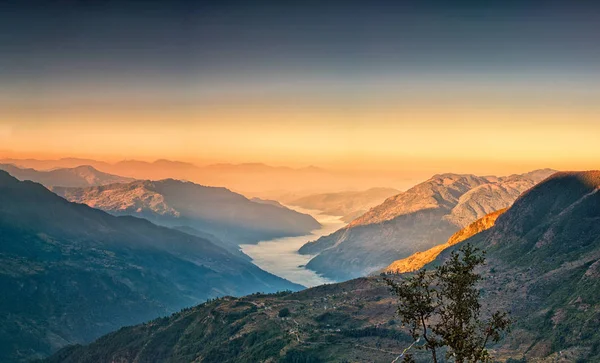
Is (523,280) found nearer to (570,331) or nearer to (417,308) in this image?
(570,331)

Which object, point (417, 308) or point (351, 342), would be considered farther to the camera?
point (351, 342)

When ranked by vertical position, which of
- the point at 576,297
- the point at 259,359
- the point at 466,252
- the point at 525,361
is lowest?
the point at 259,359

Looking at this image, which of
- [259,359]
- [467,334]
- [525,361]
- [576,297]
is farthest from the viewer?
[259,359]

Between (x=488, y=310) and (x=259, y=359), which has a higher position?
(x=488, y=310)

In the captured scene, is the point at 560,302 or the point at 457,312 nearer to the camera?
the point at 457,312

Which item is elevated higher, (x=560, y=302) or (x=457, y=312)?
(x=457, y=312)

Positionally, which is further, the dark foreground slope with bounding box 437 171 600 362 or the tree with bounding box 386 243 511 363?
the dark foreground slope with bounding box 437 171 600 362

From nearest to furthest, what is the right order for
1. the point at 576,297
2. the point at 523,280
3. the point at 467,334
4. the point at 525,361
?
the point at 467,334 → the point at 525,361 → the point at 576,297 → the point at 523,280

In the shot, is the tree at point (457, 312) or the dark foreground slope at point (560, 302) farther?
the dark foreground slope at point (560, 302)

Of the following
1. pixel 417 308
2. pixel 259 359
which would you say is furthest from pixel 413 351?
pixel 417 308

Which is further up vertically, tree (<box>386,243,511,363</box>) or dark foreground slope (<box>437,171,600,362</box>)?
tree (<box>386,243,511,363</box>)

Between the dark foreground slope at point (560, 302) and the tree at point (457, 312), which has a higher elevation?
the tree at point (457, 312)
